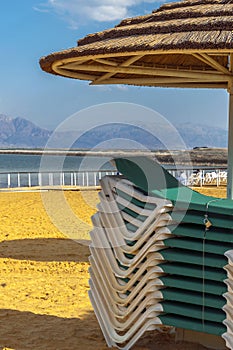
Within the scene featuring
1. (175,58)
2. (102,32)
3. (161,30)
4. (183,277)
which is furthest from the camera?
(175,58)

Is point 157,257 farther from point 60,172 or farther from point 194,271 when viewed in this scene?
point 60,172

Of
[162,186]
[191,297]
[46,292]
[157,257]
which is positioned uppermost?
[162,186]

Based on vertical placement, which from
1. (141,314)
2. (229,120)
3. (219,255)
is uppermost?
(229,120)

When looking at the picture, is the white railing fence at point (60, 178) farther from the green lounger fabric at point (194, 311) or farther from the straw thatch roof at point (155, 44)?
the green lounger fabric at point (194, 311)

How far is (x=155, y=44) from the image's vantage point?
4.33 m

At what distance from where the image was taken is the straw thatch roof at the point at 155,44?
4305mm

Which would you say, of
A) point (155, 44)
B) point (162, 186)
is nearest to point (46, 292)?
point (162, 186)

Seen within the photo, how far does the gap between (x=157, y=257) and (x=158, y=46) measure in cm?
173

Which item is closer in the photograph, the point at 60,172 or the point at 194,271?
the point at 194,271

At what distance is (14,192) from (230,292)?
576 inches

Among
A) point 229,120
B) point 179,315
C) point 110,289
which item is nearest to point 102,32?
point 229,120

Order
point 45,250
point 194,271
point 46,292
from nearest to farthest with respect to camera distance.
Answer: point 194,271
point 46,292
point 45,250

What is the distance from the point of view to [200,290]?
346 centimetres

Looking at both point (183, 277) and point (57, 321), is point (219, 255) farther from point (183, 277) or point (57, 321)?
point (57, 321)
